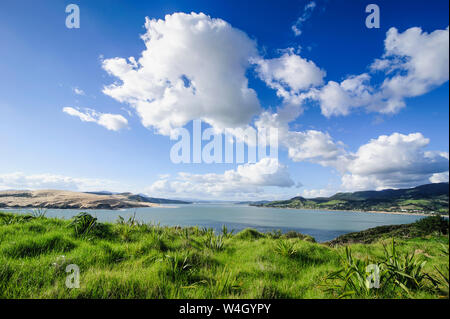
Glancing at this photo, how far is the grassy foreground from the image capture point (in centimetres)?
355

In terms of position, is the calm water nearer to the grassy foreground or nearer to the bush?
the grassy foreground

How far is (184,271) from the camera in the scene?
181 inches

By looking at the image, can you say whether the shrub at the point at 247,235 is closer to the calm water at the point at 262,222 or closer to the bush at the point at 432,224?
the calm water at the point at 262,222

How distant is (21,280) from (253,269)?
517cm

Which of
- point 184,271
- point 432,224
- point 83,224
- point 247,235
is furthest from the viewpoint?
point 432,224

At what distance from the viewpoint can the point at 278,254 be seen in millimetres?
6723

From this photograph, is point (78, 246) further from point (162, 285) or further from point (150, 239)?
point (162, 285)

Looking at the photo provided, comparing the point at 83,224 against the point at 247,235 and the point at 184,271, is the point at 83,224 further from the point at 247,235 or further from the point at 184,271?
the point at 247,235

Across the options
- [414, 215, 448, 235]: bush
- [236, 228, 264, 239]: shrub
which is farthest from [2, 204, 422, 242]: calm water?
[414, 215, 448, 235]: bush

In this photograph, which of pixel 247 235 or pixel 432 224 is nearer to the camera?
pixel 247 235

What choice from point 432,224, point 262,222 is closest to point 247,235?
point 432,224

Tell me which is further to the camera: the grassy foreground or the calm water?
the calm water

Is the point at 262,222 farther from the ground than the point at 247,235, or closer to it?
closer to it

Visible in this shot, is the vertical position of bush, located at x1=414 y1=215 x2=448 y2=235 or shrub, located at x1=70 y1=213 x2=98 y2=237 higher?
shrub, located at x1=70 y1=213 x2=98 y2=237
